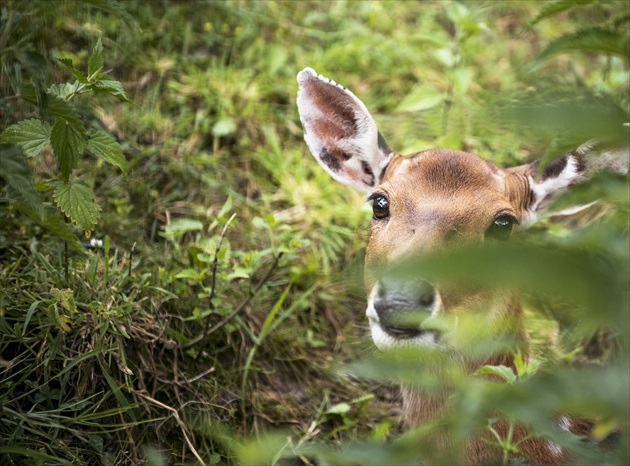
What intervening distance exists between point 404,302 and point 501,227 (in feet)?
3.38

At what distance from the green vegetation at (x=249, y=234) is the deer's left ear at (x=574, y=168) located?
0.31m

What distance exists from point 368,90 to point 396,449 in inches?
210

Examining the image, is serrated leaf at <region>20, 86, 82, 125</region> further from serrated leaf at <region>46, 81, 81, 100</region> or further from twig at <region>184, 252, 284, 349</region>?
twig at <region>184, 252, 284, 349</region>

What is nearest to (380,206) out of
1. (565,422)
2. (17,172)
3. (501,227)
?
(501,227)

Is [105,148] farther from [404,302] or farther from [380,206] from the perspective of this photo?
[404,302]

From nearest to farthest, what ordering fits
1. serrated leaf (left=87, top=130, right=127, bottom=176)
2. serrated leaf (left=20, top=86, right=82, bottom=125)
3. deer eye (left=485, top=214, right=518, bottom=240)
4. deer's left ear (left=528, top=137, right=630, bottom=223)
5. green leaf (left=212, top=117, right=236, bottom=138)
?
serrated leaf (left=20, top=86, right=82, bottom=125)
serrated leaf (left=87, top=130, right=127, bottom=176)
deer eye (left=485, top=214, right=518, bottom=240)
deer's left ear (left=528, top=137, right=630, bottom=223)
green leaf (left=212, top=117, right=236, bottom=138)

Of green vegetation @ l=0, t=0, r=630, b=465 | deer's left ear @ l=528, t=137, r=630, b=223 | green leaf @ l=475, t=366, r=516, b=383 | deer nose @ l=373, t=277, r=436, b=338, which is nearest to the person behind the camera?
green vegetation @ l=0, t=0, r=630, b=465

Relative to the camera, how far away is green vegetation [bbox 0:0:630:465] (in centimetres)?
215

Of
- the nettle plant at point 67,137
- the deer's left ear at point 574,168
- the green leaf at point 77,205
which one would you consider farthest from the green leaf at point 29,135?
the deer's left ear at point 574,168

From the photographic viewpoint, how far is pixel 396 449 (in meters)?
2.13

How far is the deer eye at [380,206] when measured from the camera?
407 cm

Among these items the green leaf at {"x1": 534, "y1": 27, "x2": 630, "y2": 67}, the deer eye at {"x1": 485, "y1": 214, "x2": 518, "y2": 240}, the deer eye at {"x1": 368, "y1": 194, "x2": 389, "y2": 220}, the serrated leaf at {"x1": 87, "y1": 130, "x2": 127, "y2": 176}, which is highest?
the green leaf at {"x1": 534, "y1": 27, "x2": 630, "y2": 67}

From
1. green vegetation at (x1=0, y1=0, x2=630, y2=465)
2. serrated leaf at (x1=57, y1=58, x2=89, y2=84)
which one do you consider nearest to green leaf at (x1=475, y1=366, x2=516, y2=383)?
green vegetation at (x1=0, y1=0, x2=630, y2=465)

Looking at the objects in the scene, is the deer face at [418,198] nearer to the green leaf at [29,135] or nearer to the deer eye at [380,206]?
the deer eye at [380,206]
